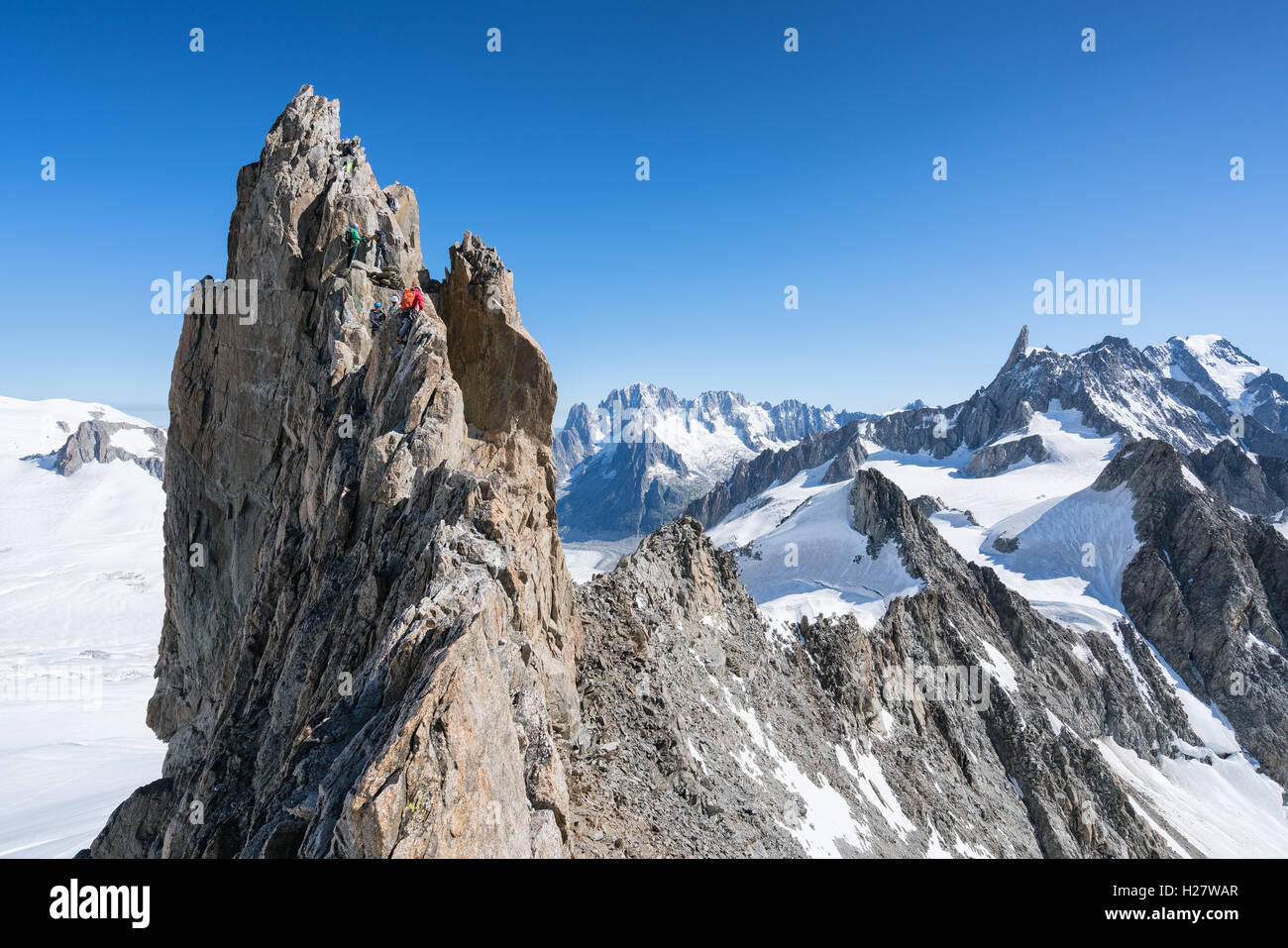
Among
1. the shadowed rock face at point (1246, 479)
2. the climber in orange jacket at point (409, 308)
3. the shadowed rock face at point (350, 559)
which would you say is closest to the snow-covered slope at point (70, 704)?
the shadowed rock face at point (350, 559)

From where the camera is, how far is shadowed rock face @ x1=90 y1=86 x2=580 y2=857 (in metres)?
9.98

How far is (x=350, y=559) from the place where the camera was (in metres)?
17.3

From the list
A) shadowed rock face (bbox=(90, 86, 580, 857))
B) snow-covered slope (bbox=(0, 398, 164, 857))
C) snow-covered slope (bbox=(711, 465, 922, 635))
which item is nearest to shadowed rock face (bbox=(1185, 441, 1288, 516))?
snow-covered slope (bbox=(711, 465, 922, 635))

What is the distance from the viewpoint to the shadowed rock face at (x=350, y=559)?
9.98 meters

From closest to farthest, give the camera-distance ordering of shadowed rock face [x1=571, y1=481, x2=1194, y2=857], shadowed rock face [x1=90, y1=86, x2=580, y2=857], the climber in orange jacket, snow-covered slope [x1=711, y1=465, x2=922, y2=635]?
shadowed rock face [x1=90, y1=86, x2=580, y2=857]
the climber in orange jacket
shadowed rock face [x1=571, y1=481, x2=1194, y2=857]
snow-covered slope [x1=711, y1=465, x2=922, y2=635]

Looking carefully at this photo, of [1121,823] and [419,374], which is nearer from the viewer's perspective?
[419,374]

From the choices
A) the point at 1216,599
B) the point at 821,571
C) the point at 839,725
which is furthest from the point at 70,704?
the point at 1216,599

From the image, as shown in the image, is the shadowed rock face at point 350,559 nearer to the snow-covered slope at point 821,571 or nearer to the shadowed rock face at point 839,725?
the shadowed rock face at point 839,725

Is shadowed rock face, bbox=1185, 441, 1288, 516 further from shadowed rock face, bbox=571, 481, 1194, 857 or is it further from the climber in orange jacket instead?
the climber in orange jacket

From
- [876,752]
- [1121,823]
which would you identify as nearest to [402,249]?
[876,752]

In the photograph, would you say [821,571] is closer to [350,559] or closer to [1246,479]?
[350,559]

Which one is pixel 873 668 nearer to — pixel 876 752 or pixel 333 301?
pixel 876 752
